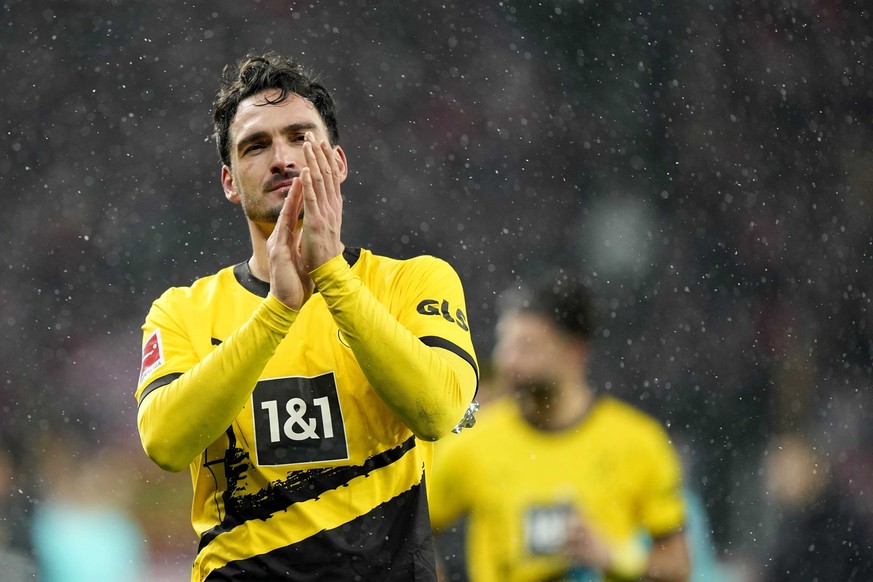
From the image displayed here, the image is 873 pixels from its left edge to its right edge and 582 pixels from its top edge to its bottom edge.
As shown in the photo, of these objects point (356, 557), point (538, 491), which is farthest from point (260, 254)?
point (538, 491)

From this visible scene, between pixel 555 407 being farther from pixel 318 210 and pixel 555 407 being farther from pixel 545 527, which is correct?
pixel 318 210

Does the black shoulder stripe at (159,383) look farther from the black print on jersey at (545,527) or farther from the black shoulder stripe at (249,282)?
the black print on jersey at (545,527)

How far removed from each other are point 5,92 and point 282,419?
5.19 meters

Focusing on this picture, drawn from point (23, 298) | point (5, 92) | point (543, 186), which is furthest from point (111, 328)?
point (543, 186)

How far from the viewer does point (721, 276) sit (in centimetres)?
650

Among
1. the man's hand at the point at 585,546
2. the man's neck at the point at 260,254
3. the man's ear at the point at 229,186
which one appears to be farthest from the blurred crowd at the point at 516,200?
the man's neck at the point at 260,254

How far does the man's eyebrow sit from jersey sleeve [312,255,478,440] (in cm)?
32

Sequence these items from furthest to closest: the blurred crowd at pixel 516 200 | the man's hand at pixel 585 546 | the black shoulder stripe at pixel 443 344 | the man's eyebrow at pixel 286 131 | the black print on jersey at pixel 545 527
A: the blurred crowd at pixel 516 200, the man's hand at pixel 585 546, the black print on jersey at pixel 545 527, the man's eyebrow at pixel 286 131, the black shoulder stripe at pixel 443 344

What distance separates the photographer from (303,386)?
1.44 m

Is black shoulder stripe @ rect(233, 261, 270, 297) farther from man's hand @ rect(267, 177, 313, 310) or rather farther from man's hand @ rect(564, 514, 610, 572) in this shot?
man's hand @ rect(564, 514, 610, 572)

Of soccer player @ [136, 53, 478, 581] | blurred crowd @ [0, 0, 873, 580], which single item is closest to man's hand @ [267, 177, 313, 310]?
soccer player @ [136, 53, 478, 581]

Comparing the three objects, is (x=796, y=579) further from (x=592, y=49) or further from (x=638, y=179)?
(x=592, y=49)

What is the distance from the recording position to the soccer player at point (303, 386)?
1.31m

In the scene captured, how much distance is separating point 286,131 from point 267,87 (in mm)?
122
